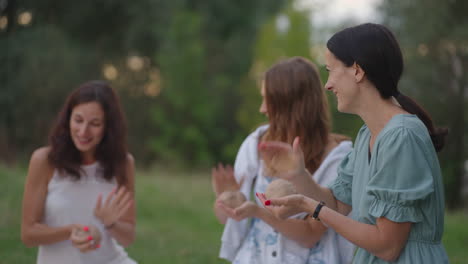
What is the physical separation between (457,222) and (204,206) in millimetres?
4441

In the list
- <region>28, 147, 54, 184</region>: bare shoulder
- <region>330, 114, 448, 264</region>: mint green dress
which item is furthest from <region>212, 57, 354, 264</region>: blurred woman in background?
<region>28, 147, 54, 184</region>: bare shoulder

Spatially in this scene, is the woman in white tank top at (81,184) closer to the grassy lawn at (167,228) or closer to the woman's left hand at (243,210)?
the woman's left hand at (243,210)

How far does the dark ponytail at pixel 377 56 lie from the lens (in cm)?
214

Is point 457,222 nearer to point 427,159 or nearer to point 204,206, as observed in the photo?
point 204,206

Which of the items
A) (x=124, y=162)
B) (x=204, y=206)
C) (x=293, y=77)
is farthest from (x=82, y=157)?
(x=204, y=206)

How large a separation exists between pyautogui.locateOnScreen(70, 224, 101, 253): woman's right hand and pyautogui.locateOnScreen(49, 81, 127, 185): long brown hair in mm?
502

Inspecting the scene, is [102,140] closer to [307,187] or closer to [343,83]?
[307,187]

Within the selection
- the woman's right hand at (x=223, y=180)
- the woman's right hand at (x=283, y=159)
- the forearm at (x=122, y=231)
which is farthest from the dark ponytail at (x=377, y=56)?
the forearm at (x=122, y=231)

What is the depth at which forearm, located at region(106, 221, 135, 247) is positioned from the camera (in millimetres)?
3548

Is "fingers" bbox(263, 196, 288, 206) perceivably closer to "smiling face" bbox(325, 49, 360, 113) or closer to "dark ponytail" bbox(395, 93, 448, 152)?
"smiling face" bbox(325, 49, 360, 113)

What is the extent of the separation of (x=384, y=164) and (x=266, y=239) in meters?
1.30

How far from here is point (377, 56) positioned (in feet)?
7.00

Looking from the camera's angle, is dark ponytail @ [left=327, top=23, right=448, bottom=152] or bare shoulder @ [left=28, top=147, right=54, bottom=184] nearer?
dark ponytail @ [left=327, top=23, right=448, bottom=152]

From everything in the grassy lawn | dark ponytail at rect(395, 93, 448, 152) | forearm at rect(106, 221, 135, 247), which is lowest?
the grassy lawn
